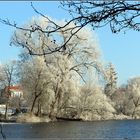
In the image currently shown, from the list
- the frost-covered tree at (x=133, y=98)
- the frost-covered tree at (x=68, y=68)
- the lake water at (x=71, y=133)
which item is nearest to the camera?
the lake water at (x=71, y=133)

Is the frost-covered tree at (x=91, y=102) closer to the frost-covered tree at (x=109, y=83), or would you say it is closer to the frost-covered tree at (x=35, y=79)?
the frost-covered tree at (x=109, y=83)

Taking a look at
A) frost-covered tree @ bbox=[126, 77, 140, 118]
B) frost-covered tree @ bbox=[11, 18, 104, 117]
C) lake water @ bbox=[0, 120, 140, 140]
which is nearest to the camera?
lake water @ bbox=[0, 120, 140, 140]

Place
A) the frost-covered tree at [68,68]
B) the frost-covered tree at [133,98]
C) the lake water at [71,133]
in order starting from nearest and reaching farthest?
1. the lake water at [71,133]
2. the frost-covered tree at [68,68]
3. the frost-covered tree at [133,98]

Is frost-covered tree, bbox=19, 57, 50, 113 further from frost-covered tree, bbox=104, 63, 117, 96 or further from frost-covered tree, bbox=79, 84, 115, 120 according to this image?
frost-covered tree, bbox=104, 63, 117, 96

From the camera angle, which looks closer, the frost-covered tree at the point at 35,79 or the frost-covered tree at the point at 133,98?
the frost-covered tree at the point at 35,79

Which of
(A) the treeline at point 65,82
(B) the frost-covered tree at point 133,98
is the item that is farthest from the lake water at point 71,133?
(B) the frost-covered tree at point 133,98

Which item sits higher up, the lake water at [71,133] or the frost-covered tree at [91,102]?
the frost-covered tree at [91,102]

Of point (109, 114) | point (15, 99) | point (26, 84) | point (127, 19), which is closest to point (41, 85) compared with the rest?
point (26, 84)

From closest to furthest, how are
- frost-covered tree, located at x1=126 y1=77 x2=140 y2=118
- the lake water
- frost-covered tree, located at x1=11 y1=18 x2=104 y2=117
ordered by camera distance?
the lake water, frost-covered tree, located at x1=11 y1=18 x2=104 y2=117, frost-covered tree, located at x1=126 y1=77 x2=140 y2=118

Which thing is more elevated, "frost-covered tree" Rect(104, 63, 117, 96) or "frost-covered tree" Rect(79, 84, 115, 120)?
"frost-covered tree" Rect(104, 63, 117, 96)

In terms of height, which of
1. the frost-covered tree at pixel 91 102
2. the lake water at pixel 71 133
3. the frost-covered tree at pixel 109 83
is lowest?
the lake water at pixel 71 133

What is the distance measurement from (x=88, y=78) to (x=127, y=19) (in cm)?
4583

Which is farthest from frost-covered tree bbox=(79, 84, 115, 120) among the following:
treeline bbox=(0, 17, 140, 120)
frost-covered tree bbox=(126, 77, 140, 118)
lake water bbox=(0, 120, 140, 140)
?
lake water bbox=(0, 120, 140, 140)

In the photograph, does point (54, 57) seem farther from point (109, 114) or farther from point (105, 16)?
point (105, 16)
